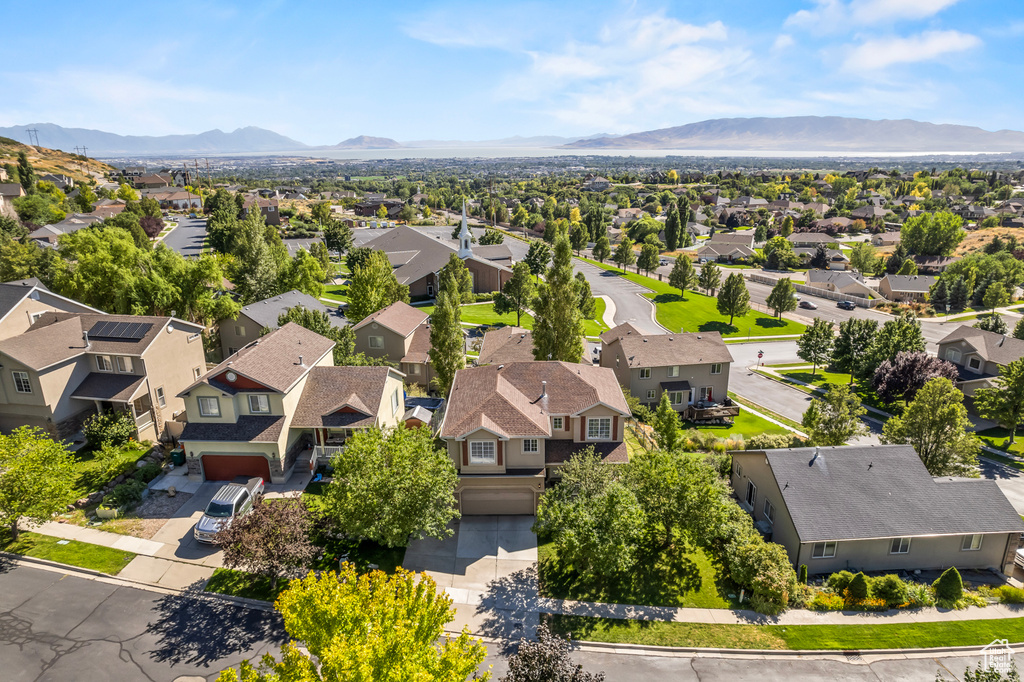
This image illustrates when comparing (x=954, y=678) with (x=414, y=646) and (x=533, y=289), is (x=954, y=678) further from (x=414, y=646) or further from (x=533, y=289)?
(x=533, y=289)

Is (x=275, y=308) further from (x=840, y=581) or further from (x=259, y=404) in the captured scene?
(x=840, y=581)

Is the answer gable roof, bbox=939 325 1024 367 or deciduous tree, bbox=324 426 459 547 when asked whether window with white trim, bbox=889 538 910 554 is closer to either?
deciduous tree, bbox=324 426 459 547

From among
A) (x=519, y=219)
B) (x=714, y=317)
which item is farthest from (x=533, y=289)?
(x=519, y=219)

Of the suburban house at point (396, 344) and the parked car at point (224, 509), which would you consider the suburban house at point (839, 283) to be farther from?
the parked car at point (224, 509)

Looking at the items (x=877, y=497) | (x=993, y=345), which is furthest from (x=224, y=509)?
(x=993, y=345)

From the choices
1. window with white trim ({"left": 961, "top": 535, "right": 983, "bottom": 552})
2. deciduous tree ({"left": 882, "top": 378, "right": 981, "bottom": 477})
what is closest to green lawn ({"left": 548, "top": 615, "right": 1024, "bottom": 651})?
window with white trim ({"left": 961, "top": 535, "right": 983, "bottom": 552})
